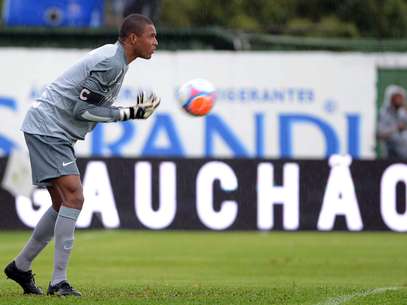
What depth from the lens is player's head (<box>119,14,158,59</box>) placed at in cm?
1091

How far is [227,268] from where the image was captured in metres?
15.4

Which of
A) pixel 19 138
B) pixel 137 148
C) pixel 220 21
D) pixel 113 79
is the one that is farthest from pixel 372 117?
pixel 220 21

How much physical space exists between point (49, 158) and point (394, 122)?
50.5 ft

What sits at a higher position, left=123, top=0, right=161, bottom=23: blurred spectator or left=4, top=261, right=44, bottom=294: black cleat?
left=123, top=0, right=161, bottom=23: blurred spectator

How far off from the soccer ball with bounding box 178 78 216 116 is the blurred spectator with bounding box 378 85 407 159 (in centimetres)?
1279

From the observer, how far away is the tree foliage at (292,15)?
4266cm

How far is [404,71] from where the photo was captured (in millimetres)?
25656

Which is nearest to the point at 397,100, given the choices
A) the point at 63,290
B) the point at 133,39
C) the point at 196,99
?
the point at 196,99

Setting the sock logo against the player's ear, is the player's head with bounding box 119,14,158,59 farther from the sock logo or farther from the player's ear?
the sock logo

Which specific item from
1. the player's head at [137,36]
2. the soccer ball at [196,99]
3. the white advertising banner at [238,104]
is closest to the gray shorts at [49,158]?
the player's head at [137,36]

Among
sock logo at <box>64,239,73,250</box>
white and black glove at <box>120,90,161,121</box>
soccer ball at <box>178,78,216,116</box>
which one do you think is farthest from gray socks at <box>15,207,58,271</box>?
soccer ball at <box>178,78,216,116</box>

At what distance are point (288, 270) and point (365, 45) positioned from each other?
11857mm

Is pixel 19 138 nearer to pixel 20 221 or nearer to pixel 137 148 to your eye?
pixel 137 148

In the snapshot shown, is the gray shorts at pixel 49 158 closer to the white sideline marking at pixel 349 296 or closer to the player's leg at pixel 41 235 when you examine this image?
the player's leg at pixel 41 235
